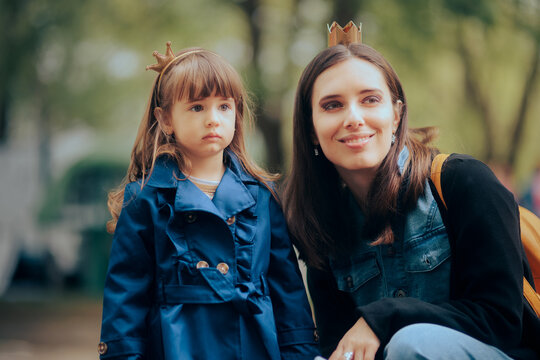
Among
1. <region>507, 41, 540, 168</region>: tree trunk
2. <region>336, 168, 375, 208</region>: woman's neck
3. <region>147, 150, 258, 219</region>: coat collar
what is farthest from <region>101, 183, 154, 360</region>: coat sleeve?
<region>507, 41, 540, 168</region>: tree trunk

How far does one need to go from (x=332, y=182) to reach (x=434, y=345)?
0.95 metres

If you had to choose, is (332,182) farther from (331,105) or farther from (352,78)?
(352,78)

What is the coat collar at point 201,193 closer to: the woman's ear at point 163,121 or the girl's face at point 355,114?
the woman's ear at point 163,121

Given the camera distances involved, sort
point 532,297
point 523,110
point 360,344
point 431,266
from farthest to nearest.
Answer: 1. point 523,110
2. point 431,266
3. point 532,297
4. point 360,344

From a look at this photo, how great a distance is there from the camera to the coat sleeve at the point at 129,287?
239 centimetres

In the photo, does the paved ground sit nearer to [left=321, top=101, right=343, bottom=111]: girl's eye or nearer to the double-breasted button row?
the double-breasted button row

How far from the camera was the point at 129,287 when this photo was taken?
2447 millimetres

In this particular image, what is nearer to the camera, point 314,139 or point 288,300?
point 288,300

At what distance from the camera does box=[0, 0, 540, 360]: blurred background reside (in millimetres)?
8055

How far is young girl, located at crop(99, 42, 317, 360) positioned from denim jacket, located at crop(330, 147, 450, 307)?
0.23m

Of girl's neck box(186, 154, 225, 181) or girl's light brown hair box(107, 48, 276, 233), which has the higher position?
girl's light brown hair box(107, 48, 276, 233)

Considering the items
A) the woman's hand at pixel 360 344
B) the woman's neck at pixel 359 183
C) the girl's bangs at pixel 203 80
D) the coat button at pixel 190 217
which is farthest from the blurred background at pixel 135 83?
the woman's hand at pixel 360 344

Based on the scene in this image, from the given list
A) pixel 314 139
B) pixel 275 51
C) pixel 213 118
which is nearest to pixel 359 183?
pixel 314 139

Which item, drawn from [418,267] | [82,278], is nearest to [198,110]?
[418,267]
